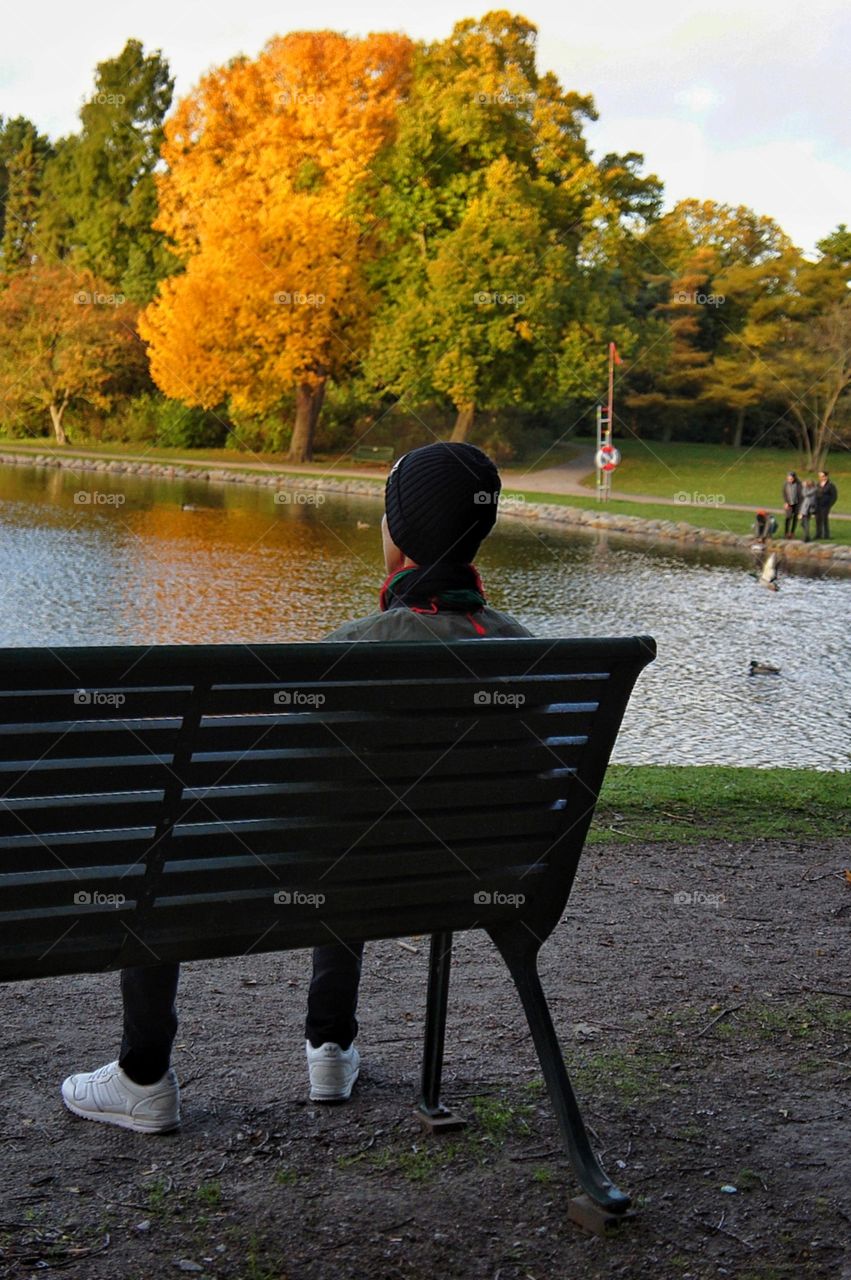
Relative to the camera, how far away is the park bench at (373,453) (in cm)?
4853

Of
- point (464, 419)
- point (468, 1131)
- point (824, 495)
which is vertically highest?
point (464, 419)

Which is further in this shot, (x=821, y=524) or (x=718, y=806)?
(x=821, y=524)

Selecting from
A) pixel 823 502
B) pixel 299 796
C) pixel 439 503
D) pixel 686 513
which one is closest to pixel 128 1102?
pixel 299 796

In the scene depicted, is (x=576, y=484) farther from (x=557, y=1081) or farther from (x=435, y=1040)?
(x=557, y=1081)

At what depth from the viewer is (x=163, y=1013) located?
2.71 meters

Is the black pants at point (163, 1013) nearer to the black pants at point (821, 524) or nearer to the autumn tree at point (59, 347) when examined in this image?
the black pants at point (821, 524)

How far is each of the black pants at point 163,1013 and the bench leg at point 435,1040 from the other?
16 cm

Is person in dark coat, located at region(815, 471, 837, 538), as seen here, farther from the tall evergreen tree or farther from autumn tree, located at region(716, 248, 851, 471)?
the tall evergreen tree

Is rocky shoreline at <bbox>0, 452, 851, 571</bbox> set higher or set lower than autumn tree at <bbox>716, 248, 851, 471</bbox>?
lower

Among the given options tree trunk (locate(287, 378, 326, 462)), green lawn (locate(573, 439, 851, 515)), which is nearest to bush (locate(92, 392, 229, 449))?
tree trunk (locate(287, 378, 326, 462))

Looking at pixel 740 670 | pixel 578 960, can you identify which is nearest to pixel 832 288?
pixel 740 670

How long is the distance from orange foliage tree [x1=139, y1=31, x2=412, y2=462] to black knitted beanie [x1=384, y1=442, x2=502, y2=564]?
41008 mm

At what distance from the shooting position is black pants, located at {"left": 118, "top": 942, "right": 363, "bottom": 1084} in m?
2.67

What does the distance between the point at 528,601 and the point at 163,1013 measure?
15.0 metres
